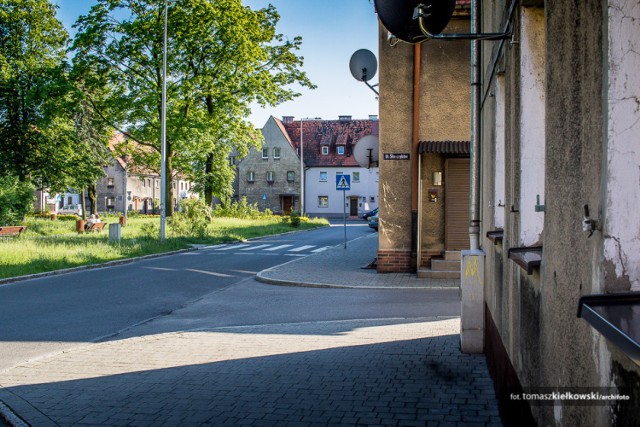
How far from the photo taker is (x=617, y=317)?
196cm

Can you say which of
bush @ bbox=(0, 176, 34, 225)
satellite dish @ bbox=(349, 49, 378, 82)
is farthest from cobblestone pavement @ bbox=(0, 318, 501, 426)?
bush @ bbox=(0, 176, 34, 225)

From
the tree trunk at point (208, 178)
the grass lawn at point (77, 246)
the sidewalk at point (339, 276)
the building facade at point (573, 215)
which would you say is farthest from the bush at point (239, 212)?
the building facade at point (573, 215)

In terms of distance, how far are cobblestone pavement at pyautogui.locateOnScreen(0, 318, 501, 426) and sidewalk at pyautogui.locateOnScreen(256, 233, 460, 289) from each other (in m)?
5.99

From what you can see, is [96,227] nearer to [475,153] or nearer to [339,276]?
[339,276]

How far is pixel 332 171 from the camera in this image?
78.9 m

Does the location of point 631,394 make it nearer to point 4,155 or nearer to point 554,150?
point 554,150

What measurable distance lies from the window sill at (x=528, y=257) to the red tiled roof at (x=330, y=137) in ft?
242

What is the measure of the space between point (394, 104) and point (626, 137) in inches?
602

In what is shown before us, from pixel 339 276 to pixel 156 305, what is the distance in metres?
5.79

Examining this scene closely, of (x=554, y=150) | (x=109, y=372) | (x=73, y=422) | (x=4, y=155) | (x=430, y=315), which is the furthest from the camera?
(x=4, y=155)

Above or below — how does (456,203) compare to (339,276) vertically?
above

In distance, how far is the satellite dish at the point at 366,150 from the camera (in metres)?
19.6

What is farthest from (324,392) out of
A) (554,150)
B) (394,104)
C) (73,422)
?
(394,104)

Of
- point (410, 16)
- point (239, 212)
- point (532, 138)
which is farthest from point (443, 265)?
point (239, 212)
